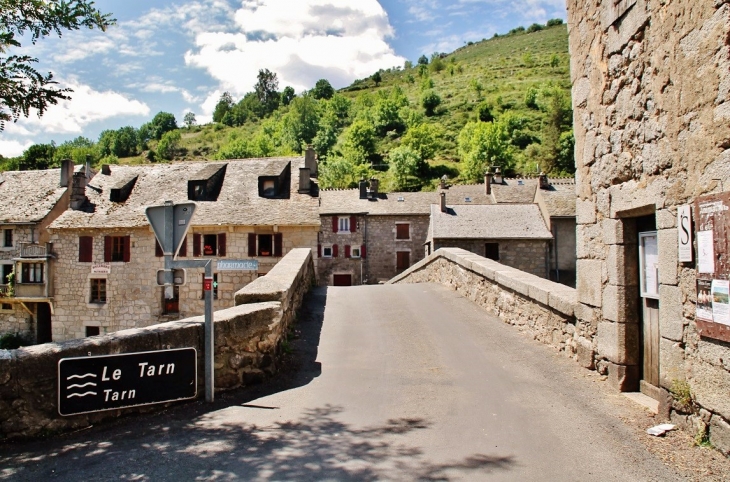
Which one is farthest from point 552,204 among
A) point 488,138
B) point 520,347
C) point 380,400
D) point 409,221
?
point 488,138

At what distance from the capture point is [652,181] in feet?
15.0

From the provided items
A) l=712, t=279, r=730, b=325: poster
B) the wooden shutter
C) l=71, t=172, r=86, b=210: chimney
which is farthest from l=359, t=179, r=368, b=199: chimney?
l=712, t=279, r=730, b=325: poster

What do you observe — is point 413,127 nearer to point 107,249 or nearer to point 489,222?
point 489,222

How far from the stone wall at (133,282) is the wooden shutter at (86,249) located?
0.21m

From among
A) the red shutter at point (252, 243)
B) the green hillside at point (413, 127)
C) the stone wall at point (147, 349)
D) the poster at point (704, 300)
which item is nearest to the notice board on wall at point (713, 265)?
the poster at point (704, 300)

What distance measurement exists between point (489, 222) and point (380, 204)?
903 cm

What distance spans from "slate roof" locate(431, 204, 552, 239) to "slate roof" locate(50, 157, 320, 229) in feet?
35.3

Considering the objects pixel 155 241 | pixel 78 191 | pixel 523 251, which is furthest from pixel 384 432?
pixel 523 251

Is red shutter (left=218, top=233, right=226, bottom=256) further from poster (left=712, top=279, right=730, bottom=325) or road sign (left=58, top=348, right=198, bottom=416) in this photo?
poster (left=712, top=279, right=730, bottom=325)

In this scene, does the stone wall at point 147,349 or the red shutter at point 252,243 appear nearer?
the stone wall at point 147,349

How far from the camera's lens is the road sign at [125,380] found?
4215 mm

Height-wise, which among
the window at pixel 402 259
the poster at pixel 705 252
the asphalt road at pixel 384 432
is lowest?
the asphalt road at pixel 384 432

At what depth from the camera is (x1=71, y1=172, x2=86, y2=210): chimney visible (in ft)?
90.0

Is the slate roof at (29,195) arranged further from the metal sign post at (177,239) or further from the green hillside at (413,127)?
the metal sign post at (177,239)
